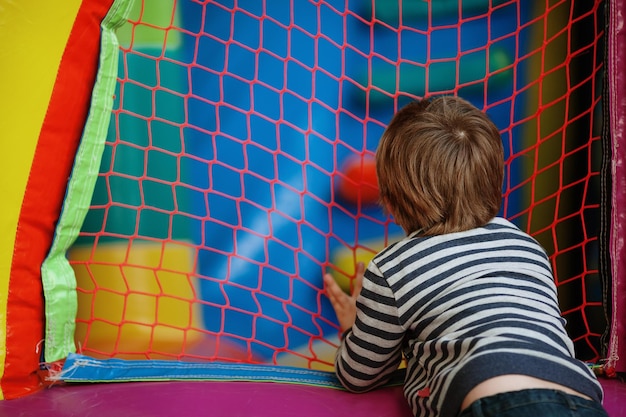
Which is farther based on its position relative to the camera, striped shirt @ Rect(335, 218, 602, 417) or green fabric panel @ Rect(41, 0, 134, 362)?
green fabric panel @ Rect(41, 0, 134, 362)

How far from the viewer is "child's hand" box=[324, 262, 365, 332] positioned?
1.13m

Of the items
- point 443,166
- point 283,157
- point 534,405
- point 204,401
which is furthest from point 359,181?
point 534,405

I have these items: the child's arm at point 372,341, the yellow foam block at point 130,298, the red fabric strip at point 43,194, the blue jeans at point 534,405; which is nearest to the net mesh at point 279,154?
the yellow foam block at point 130,298

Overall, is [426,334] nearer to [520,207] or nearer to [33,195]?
[520,207]

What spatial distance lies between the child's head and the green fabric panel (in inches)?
17.9

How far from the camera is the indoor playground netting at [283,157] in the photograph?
1.17m

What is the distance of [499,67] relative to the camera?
1186 mm

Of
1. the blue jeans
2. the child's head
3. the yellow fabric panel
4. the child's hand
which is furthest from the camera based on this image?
the child's hand

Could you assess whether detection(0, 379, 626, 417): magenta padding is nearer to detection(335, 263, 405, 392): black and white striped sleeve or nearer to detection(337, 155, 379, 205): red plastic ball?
detection(335, 263, 405, 392): black and white striped sleeve

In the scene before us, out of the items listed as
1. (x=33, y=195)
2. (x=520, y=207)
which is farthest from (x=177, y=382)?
(x=520, y=207)

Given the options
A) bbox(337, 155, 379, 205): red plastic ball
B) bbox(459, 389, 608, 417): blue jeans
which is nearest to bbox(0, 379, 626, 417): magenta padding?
Answer: bbox(459, 389, 608, 417): blue jeans

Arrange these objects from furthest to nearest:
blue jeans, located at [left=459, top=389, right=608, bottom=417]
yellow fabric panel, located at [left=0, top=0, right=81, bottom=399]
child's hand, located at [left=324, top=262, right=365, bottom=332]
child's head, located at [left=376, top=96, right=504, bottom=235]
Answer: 1. child's hand, located at [left=324, top=262, right=365, bottom=332]
2. yellow fabric panel, located at [left=0, top=0, right=81, bottom=399]
3. child's head, located at [left=376, top=96, right=504, bottom=235]
4. blue jeans, located at [left=459, top=389, right=608, bottom=417]

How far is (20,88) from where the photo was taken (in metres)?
0.97

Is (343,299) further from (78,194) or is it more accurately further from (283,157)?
(78,194)
